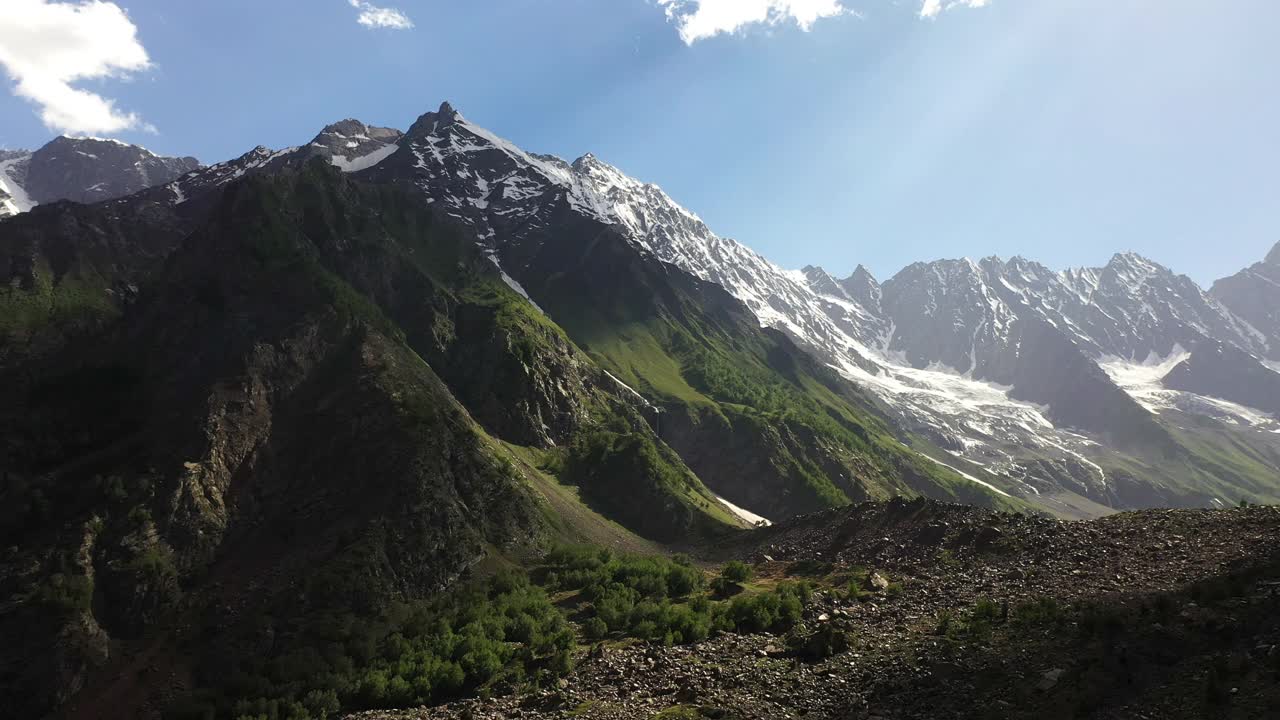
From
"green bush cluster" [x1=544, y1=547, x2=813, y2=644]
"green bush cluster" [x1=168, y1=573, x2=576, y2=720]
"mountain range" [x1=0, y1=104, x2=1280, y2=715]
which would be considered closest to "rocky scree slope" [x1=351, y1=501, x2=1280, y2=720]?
"green bush cluster" [x1=544, y1=547, x2=813, y2=644]

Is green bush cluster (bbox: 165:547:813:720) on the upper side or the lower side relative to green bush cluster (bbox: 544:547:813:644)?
lower

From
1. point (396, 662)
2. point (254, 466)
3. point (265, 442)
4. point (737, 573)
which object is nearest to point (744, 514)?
point (737, 573)

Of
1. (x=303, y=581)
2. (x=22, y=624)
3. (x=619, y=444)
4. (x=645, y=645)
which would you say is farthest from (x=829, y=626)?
(x=619, y=444)

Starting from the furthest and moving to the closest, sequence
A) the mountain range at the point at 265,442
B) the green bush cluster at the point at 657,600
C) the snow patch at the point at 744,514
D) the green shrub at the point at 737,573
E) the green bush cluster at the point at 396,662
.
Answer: the snow patch at the point at 744,514, the green shrub at the point at 737,573, the mountain range at the point at 265,442, the green bush cluster at the point at 657,600, the green bush cluster at the point at 396,662

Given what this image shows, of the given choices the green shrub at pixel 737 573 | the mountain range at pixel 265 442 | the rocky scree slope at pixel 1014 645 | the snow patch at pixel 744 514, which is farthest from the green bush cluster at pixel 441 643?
the snow patch at pixel 744 514

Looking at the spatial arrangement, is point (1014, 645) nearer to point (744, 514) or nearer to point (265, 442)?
point (265, 442)

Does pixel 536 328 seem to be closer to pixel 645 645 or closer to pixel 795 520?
pixel 795 520

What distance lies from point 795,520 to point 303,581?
65.5 m

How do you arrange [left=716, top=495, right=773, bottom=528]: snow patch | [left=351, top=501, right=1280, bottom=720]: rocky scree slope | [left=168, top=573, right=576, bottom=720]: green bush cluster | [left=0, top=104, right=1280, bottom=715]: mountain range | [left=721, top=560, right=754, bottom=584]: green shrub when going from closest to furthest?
[left=351, top=501, right=1280, bottom=720]: rocky scree slope, [left=168, top=573, right=576, bottom=720]: green bush cluster, [left=0, top=104, right=1280, bottom=715]: mountain range, [left=721, top=560, right=754, bottom=584]: green shrub, [left=716, top=495, right=773, bottom=528]: snow patch

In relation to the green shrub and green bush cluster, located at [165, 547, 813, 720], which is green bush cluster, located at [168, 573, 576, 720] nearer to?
green bush cluster, located at [165, 547, 813, 720]

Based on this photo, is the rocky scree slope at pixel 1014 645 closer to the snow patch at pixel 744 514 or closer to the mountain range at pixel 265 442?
the mountain range at pixel 265 442

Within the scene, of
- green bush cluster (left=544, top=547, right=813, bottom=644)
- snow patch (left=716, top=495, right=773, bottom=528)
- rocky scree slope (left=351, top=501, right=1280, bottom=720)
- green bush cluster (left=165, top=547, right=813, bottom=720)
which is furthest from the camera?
snow patch (left=716, top=495, right=773, bottom=528)

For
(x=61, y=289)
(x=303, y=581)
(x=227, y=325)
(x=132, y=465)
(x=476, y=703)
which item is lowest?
(x=476, y=703)

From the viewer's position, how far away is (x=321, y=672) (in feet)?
182
